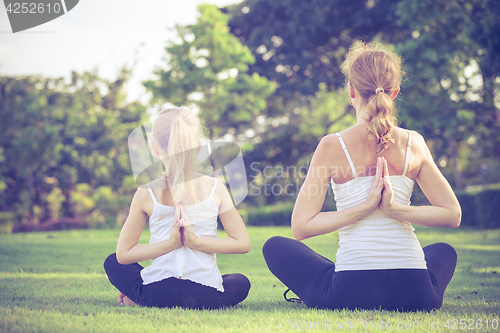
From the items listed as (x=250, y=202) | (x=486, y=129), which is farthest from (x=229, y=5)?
(x=486, y=129)

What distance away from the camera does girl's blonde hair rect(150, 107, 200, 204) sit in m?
2.72

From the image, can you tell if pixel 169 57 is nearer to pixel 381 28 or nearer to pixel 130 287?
pixel 381 28

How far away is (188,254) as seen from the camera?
2.77 meters

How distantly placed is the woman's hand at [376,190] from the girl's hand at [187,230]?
3.61 ft

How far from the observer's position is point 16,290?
355 cm

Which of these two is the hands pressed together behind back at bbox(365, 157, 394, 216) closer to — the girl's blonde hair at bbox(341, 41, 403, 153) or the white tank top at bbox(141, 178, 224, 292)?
Result: the girl's blonde hair at bbox(341, 41, 403, 153)

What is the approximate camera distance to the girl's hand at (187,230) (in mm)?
2625

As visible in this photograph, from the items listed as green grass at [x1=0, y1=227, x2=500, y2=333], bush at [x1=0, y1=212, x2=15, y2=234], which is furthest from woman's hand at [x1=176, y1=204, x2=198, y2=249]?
bush at [x1=0, y1=212, x2=15, y2=234]

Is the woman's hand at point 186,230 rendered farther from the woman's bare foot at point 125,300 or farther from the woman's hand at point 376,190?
the woman's hand at point 376,190

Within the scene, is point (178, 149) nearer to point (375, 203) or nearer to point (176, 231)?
point (176, 231)

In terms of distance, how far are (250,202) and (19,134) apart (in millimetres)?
12140

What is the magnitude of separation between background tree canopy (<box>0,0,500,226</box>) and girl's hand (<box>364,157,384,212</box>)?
13256 millimetres

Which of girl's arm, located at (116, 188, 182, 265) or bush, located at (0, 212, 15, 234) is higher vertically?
girl's arm, located at (116, 188, 182, 265)

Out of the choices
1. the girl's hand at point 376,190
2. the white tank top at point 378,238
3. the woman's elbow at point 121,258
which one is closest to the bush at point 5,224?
the woman's elbow at point 121,258
